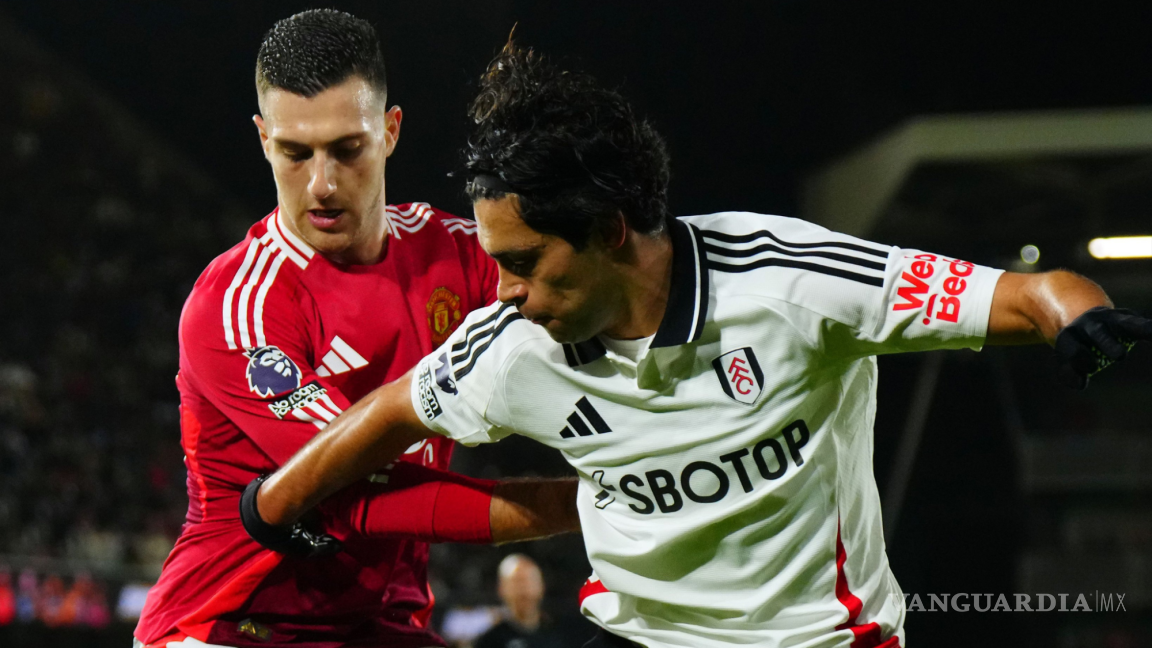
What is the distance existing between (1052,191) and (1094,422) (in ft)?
4.19

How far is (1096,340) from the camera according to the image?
1365 millimetres

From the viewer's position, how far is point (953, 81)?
746 centimetres

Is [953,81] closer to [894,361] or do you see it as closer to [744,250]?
[894,361]

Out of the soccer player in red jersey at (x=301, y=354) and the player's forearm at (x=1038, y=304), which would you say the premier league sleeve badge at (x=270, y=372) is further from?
the player's forearm at (x=1038, y=304)

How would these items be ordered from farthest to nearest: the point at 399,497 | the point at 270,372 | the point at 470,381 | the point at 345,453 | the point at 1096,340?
the point at 270,372
the point at 399,497
the point at 345,453
the point at 470,381
the point at 1096,340

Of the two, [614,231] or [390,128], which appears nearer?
[614,231]

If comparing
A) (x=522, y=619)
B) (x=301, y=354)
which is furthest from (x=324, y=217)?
(x=522, y=619)

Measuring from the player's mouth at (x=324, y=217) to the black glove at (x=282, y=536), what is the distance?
519 millimetres

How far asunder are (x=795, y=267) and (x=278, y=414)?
1.04 meters

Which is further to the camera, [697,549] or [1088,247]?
[1088,247]

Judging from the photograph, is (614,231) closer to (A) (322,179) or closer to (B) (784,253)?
(B) (784,253)

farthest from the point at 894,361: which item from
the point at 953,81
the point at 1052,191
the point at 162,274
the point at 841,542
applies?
the point at 162,274

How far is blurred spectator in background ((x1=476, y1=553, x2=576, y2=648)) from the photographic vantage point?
5672 millimetres

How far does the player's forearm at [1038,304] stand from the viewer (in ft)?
4.79
